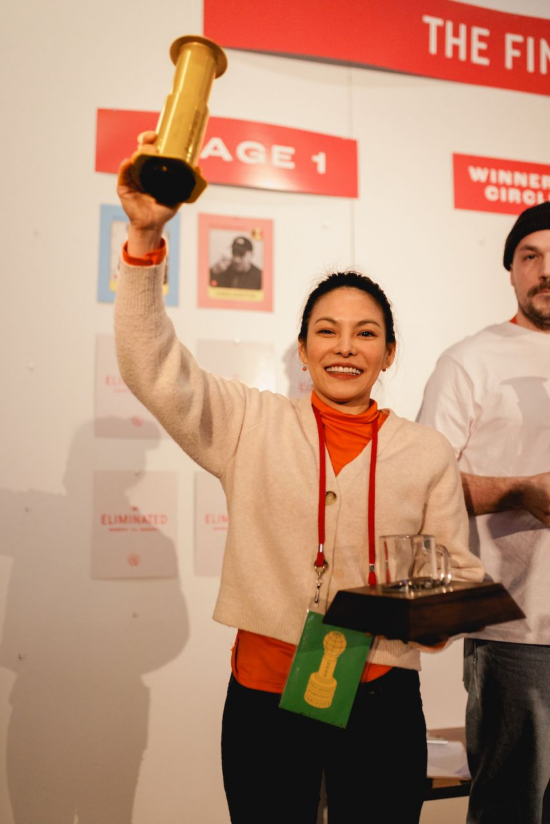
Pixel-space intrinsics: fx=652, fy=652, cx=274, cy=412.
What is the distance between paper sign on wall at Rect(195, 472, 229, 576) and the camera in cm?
186

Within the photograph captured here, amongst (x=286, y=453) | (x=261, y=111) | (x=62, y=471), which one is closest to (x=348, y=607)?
(x=286, y=453)

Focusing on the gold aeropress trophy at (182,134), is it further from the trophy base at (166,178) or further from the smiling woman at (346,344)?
the smiling woman at (346,344)

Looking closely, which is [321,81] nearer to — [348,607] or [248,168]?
[248,168]

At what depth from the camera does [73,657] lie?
1.76 meters

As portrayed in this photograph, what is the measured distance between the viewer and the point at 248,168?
197 cm

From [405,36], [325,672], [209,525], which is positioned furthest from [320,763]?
[405,36]

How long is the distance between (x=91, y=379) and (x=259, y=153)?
848 mm

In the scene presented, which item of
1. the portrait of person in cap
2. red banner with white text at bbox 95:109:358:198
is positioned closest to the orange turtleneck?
the portrait of person in cap

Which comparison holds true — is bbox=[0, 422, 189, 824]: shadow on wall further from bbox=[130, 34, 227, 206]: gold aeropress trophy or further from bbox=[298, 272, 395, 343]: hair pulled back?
bbox=[130, 34, 227, 206]: gold aeropress trophy

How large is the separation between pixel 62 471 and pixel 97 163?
882 mm

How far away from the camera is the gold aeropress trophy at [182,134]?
785 millimetres

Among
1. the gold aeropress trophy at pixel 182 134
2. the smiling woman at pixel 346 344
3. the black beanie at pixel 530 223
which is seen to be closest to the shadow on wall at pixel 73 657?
the smiling woman at pixel 346 344

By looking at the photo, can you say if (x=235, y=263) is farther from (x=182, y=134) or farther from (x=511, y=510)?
(x=182, y=134)

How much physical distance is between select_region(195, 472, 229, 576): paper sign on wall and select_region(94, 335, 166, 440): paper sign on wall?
21 centimetres
